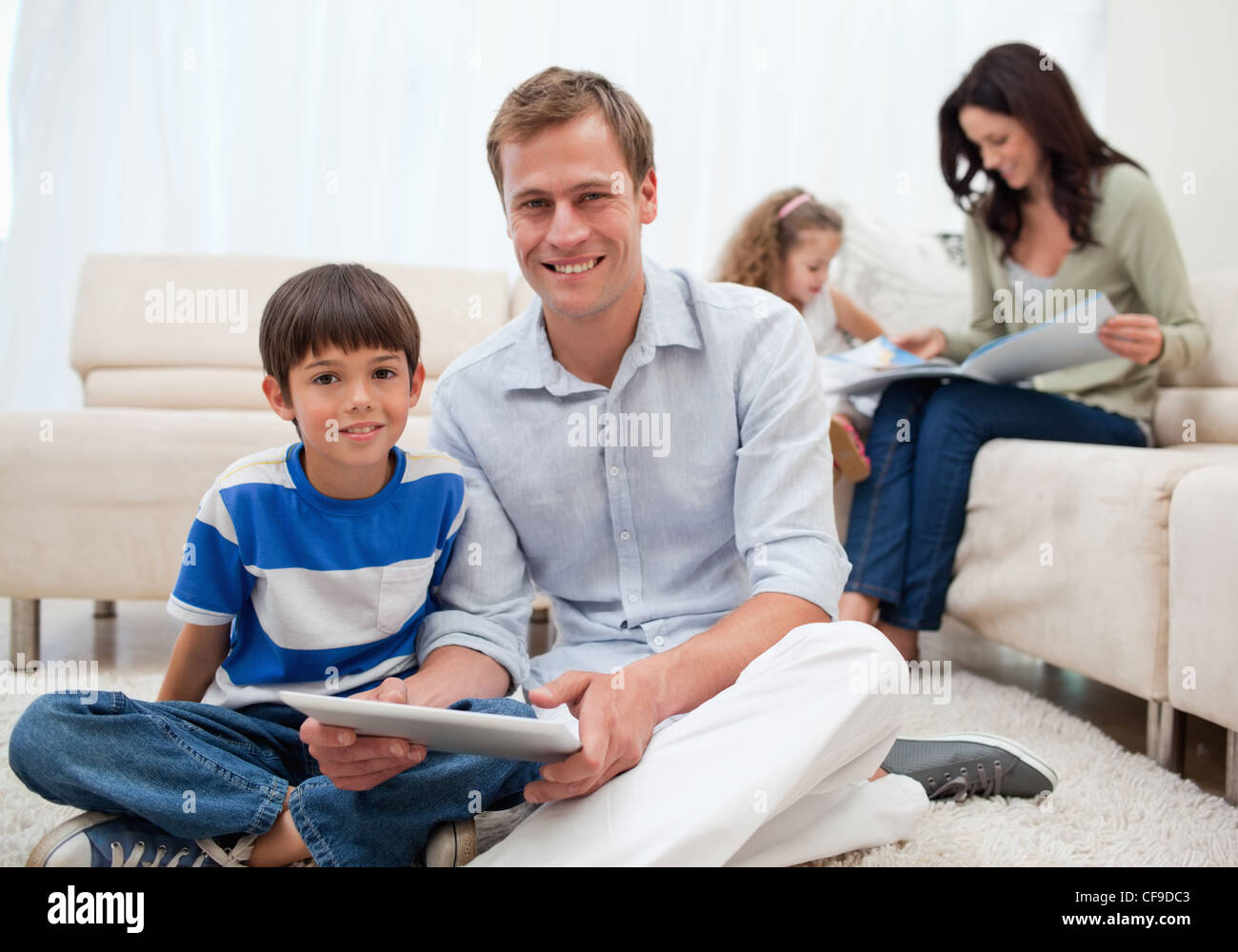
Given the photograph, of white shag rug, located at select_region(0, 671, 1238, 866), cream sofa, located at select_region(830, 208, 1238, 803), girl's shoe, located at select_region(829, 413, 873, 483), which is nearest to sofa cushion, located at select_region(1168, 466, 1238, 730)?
cream sofa, located at select_region(830, 208, 1238, 803)

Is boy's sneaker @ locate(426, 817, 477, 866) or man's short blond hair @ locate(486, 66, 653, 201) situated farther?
man's short blond hair @ locate(486, 66, 653, 201)

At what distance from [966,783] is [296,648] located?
83cm

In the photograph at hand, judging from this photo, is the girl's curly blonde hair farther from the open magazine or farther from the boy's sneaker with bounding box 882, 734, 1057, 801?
the boy's sneaker with bounding box 882, 734, 1057, 801

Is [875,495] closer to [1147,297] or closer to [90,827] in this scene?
[1147,297]

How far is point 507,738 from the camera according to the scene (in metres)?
0.83

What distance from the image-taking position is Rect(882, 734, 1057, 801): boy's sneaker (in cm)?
129

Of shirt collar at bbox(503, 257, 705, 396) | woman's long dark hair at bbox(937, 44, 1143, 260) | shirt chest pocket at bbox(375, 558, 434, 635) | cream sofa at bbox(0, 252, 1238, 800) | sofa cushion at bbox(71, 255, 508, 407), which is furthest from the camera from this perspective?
sofa cushion at bbox(71, 255, 508, 407)

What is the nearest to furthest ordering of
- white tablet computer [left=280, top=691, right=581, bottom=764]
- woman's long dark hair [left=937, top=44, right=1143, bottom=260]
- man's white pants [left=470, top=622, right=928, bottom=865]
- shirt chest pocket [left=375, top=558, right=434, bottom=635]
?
white tablet computer [left=280, top=691, right=581, bottom=764] → man's white pants [left=470, top=622, right=928, bottom=865] → shirt chest pocket [left=375, top=558, right=434, bottom=635] → woman's long dark hair [left=937, top=44, right=1143, bottom=260]

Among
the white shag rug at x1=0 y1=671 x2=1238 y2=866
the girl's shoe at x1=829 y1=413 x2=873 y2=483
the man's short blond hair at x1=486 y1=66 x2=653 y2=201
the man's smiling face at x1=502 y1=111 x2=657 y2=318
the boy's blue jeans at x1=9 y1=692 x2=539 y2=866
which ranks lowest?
the white shag rug at x1=0 y1=671 x2=1238 y2=866

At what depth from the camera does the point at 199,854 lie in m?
1.00

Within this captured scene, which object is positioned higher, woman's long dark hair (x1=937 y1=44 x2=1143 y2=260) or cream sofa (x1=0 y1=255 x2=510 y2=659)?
woman's long dark hair (x1=937 y1=44 x2=1143 y2=260)

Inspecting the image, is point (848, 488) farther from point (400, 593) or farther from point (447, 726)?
point (447, 726)

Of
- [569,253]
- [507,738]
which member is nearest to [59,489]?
[569,253]

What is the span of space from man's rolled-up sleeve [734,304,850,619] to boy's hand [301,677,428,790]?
16.3 inches
